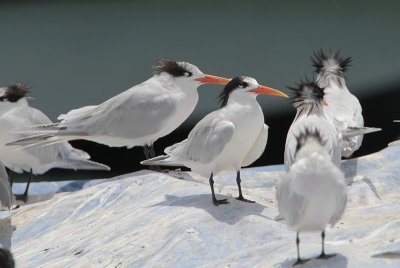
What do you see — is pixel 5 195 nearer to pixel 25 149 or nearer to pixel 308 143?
pixel 25 149

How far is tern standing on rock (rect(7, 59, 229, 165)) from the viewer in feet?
23.2

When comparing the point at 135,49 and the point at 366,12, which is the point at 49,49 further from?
the point at 366,12

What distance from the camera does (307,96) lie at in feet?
19.5

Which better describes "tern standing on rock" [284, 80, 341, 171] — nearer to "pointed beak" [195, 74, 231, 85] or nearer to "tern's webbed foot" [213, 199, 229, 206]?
"tern's webbed foot" [213, 199, 229, 206]

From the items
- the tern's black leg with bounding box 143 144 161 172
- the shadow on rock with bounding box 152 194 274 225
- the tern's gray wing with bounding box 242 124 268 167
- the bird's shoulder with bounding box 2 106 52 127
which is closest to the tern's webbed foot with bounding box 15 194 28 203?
the bird's shoulder with bounding box 2 106 52 127

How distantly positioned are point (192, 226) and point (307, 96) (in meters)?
1.07

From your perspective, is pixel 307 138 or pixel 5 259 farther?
pixel 307 138

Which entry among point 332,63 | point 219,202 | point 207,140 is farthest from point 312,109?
point 332,63

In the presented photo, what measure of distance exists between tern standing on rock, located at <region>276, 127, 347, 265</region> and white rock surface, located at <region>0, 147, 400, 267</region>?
0.19 m

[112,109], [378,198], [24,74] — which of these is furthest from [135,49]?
[378,198]

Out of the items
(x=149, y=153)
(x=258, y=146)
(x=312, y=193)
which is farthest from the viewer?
(x=149, y=153)

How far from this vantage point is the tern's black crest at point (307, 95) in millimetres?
5922

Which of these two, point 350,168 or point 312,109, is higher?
point 312,109

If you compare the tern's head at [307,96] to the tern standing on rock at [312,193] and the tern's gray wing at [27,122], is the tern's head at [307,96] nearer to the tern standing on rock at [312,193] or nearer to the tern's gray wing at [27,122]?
the tern standing on rock at [312,193]
